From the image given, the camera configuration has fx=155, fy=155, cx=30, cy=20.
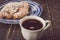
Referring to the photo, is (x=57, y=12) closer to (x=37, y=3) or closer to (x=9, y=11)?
(x=37, y=3)

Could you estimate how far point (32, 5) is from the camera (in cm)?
102

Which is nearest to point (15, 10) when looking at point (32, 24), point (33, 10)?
point (33, 10)

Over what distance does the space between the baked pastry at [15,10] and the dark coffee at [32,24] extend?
0.13 meters

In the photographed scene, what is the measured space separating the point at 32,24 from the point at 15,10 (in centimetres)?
22

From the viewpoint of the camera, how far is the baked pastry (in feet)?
2.97

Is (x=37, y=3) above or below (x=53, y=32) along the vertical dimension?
above

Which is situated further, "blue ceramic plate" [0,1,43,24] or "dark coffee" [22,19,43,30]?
"blue ceramic plate" [0,1,43,24]

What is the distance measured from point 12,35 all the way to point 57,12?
1.12 ft

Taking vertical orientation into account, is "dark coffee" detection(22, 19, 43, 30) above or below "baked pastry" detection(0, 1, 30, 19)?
below

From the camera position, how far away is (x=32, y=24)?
77 cm

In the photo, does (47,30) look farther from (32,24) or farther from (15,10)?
(15,10)

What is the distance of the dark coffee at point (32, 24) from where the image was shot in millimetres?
753

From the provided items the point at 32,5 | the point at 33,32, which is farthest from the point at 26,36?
the point at 32,5

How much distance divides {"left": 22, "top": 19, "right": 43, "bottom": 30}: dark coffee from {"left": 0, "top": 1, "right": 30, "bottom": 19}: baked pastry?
125 mm
